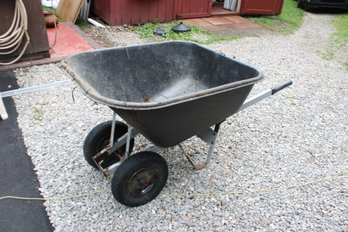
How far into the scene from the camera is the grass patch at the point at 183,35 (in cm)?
562

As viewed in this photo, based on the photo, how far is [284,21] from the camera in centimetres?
748

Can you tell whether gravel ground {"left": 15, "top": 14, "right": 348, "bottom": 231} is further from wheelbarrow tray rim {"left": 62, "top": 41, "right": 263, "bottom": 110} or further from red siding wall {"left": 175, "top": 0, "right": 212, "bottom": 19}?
red siding wall {"left": 175, "top": 0, "right": 212, "bottom": 19}

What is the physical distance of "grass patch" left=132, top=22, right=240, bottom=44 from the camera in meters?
5.62

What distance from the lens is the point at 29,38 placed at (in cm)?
388

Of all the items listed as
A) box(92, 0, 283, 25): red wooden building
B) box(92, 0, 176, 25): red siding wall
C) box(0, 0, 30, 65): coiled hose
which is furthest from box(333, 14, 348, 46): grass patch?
box(0, 0, 30, 65): coiled hose

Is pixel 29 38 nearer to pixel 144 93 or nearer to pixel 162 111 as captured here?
pixel 144 93

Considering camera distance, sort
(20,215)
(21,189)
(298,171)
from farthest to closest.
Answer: (298,171), (21,189), (20,215)

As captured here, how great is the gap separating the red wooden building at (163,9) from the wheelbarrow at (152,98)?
152 inches

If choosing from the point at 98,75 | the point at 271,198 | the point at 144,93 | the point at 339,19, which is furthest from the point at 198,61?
the point at 339,19

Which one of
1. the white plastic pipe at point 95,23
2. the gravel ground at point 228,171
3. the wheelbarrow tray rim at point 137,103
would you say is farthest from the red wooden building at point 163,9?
the wheelbarrow tray rim at point 137,103

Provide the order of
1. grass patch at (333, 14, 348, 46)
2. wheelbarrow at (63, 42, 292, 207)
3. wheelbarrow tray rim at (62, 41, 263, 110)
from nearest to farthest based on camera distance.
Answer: wheelbarrow tray rim at (62, 41, 263, 110) < wheelbarrow at (63, 42, 292, 207) < grass patch at (333, 14, 348, 46)

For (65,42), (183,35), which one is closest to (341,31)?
(183,35)

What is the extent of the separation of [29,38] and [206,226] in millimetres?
3218

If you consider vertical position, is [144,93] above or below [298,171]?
above
